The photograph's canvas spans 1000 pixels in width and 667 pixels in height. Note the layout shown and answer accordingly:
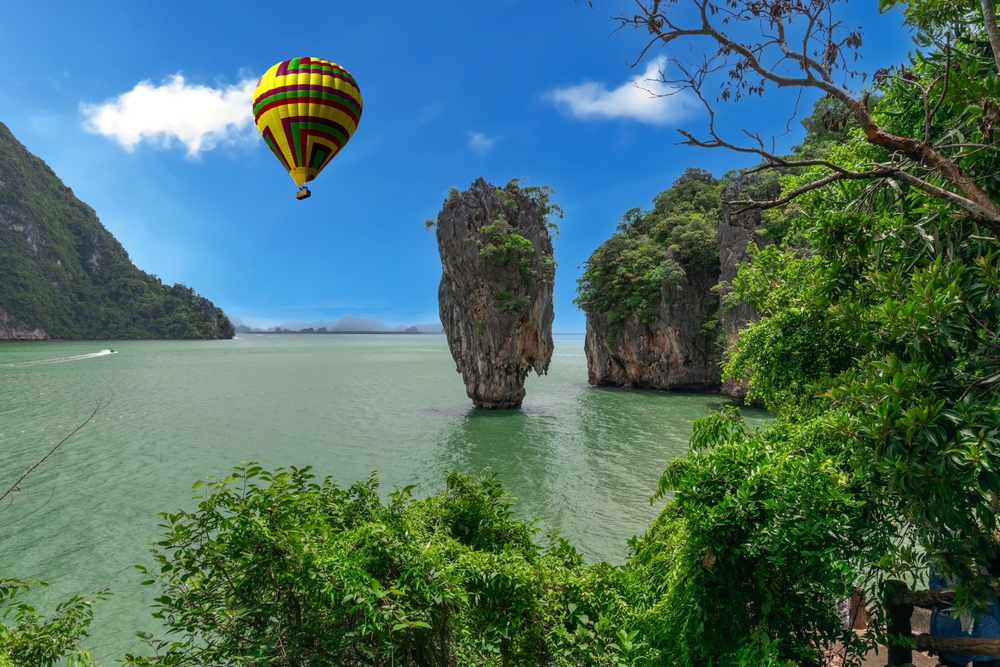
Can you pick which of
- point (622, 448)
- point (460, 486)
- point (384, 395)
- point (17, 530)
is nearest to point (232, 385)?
point (384, 395)

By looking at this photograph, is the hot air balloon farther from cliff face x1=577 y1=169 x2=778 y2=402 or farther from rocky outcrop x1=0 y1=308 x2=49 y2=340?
rocky outcrop x1=0 y1=308 x2=49 y2=340

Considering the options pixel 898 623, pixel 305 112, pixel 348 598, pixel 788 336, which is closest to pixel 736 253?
pixel 788 336

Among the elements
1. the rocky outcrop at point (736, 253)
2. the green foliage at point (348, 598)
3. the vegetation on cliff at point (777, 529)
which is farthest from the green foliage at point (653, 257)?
the green foliage at point (348, 598)

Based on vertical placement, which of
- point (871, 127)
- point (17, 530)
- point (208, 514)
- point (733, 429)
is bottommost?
point (17, 530)

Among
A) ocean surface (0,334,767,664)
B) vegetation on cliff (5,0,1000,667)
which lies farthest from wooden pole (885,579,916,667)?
ocean surface (0,334,767,664)

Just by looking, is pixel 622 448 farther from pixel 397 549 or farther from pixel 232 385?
pixel 232 385

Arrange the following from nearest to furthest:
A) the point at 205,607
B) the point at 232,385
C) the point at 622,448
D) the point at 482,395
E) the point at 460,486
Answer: the point at 205,607 < the point at 460,486 < the point at 622,448 < the point at 482,395 < the point at 232,385

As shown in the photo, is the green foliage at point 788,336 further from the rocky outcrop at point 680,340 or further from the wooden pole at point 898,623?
the rocky outcrop at point 680,340
